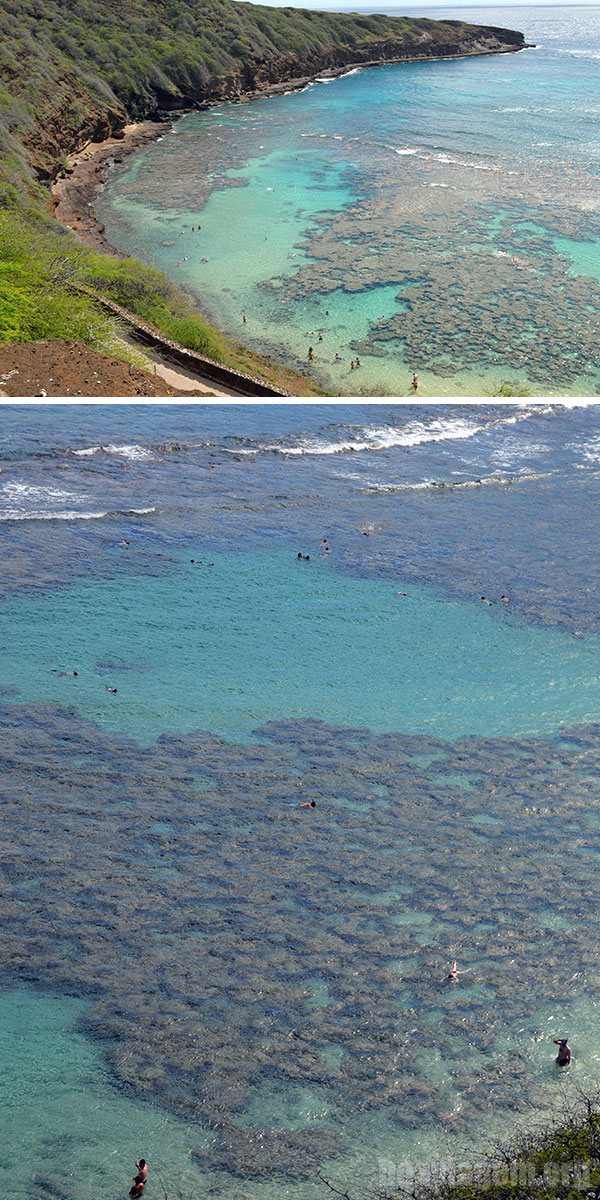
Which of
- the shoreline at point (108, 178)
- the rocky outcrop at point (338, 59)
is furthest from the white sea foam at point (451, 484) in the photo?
the rocky outcrop at point (338, 59)

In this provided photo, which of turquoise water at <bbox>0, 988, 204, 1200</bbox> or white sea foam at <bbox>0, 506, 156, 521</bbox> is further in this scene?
white sea foam at <bbox>0, 506, 156, 521</bbox>

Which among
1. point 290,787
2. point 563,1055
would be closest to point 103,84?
point 290,787

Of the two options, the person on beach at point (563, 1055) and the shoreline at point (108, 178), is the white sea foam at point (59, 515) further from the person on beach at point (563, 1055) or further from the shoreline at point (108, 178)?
the person on beach at point (563, 1055)

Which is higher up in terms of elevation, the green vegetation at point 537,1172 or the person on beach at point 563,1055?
the person on beach at point 563,1055

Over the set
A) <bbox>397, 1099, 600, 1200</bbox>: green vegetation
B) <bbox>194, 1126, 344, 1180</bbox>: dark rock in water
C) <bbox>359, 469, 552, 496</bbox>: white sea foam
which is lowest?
<bbox>194, 1126, 344, 1180</bbox>: dark rock in water

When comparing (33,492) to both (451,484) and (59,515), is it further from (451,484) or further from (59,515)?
(451,484)

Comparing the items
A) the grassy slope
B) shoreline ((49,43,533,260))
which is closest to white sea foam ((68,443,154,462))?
the grassy slope

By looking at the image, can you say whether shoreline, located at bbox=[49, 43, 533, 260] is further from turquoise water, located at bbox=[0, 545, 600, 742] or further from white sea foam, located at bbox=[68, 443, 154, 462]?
turquoise water, located at bbox=[0, 545, 600, 742]

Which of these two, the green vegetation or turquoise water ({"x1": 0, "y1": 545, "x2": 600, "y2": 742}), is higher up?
turquoise water ({"x1": 0, "y1": 545, "x2": 600, "y2": 742})
